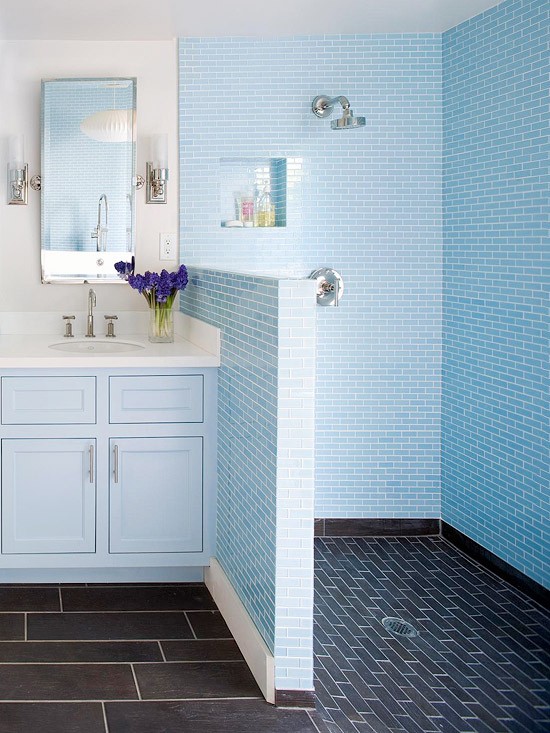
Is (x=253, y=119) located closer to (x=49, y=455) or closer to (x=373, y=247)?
(x=373, y=247)

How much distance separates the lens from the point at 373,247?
4.29 meters

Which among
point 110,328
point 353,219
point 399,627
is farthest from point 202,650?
point 353,219

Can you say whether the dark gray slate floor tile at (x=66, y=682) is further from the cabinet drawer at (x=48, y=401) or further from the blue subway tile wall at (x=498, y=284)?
the blue subway tile wall at (x=498, y=284)

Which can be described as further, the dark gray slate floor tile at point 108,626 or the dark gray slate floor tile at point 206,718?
the dark gray slate floor tile at point 108,626

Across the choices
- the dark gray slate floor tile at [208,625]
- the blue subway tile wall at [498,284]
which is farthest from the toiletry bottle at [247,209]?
the dark gray slate floor tile at [208,625]

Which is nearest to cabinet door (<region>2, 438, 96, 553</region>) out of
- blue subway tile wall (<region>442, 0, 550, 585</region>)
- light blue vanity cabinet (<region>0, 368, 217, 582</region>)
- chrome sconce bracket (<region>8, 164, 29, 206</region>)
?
light blue vanity cabinet (<region>0, 368, 217, 582</region>)

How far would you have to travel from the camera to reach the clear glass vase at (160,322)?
409cm

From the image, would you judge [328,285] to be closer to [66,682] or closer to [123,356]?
[123,356]

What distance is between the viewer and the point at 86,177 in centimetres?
426

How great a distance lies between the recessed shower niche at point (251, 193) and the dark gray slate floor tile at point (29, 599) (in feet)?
5.99

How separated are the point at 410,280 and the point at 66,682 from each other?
2373 millimetres

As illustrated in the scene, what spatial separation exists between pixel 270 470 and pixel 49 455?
1.21 meters

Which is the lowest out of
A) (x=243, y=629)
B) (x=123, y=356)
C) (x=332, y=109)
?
(x=243, y=629)

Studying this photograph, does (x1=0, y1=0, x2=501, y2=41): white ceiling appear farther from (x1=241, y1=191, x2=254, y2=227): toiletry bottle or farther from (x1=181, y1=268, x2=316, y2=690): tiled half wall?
(x1=181, y1=268, x2=316, y2=690): tiled half wall
